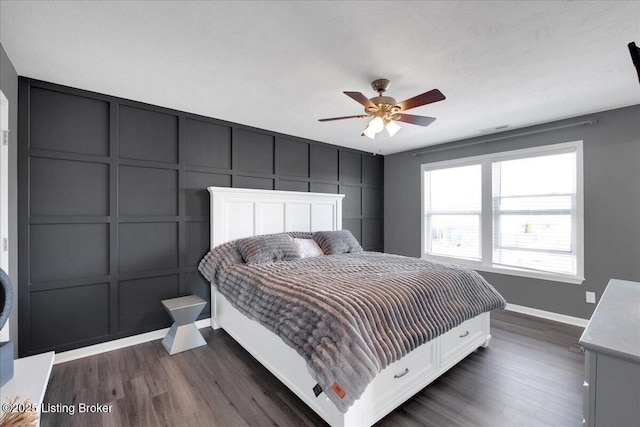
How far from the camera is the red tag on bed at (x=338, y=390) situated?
4.81ft

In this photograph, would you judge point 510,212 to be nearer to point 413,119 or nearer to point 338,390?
point 413,119

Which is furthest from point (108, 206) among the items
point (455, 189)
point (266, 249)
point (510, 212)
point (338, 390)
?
point (510, 212)

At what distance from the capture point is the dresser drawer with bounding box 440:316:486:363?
2.28 m

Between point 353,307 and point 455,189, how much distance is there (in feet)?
11.8

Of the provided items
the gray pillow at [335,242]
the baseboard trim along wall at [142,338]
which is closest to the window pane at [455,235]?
the baseboard trim along wall at [142,338]

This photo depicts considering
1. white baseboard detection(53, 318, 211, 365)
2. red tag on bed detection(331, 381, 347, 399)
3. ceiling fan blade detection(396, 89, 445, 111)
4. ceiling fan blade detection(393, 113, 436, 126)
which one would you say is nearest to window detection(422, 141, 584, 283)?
ceiling fan blade detection(393, 113, 436, 126)

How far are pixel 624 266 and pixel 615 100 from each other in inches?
69.8

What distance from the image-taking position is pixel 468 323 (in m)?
2.53

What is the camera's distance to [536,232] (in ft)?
12.1

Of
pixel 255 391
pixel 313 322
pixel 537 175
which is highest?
pixel 537 175

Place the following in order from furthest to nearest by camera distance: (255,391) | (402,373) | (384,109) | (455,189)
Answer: (455,189), (384,109), (255,391), (402,373)

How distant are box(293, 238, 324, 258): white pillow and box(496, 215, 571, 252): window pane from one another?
2.62m

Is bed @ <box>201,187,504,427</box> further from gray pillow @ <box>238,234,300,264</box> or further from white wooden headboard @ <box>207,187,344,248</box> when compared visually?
gray pillow @ <box>238,234,300,264</box>

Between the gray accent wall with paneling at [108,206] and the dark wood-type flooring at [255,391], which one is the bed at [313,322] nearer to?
the dark wood-type flooring at [255,391]
